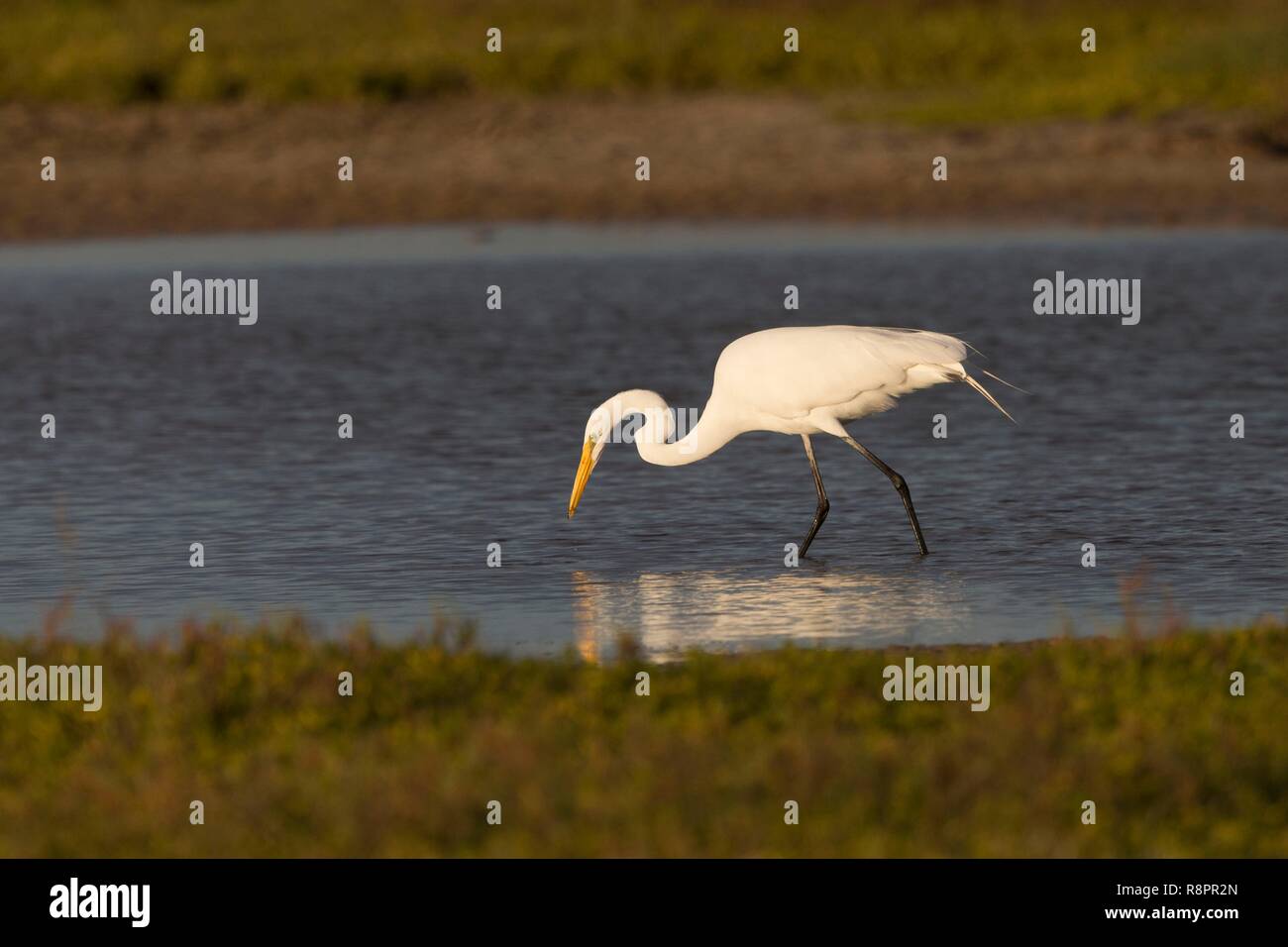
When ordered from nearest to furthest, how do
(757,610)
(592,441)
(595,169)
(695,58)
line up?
(757,610), (592,441), (595,169), (695,58)

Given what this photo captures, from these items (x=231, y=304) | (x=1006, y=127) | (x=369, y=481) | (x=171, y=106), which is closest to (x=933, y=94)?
(x=1006, y=127)

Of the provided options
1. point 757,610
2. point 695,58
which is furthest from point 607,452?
point 695,58

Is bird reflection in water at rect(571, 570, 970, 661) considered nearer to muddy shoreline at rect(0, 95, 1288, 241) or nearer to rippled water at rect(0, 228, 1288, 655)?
rippled water at rect(0, 228, 1288, 655)

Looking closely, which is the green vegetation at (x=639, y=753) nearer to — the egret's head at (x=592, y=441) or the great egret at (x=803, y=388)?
the great egret at (x=803, y=388)

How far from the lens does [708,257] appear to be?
21.7 meters

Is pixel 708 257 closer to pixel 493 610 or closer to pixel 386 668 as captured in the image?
pixel 493 610

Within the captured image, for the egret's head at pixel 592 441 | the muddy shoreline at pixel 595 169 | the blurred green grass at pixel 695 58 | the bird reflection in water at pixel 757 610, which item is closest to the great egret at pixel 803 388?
the egret's head at pixel 592 441

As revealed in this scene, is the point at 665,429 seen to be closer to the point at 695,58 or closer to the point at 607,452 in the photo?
the point at 607,452

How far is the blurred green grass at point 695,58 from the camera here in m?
25.3

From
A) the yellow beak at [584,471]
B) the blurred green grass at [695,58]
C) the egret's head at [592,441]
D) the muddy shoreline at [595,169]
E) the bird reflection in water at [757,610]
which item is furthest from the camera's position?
the blurred green grass at [695,58]

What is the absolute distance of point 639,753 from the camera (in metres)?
6.61

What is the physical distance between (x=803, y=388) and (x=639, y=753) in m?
3.98

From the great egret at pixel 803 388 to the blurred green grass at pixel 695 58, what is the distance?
14516 millimetres
